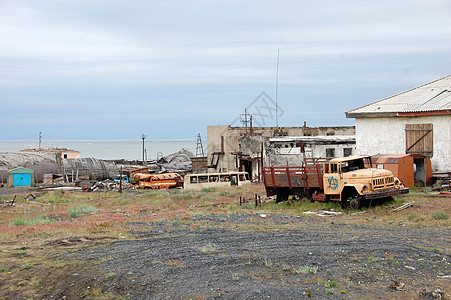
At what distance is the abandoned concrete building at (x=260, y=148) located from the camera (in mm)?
43406

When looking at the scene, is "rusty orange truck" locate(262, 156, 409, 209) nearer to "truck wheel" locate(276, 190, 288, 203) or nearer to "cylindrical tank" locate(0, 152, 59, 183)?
"truck wheel" locate(276, 190, 288, 203)

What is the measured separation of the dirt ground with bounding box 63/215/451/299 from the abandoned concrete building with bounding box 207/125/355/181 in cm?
2767

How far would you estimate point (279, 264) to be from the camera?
11102 mm

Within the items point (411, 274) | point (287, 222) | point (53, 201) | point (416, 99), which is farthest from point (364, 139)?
point (411, 274)

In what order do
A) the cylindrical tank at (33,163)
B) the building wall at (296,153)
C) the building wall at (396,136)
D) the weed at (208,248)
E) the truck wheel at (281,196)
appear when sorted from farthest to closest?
the cylindrical tank at (33,163) < the building wall at (296,153) < the building wall at (396,136) < the truck wheel at (281,196) < the weed at (208,248)

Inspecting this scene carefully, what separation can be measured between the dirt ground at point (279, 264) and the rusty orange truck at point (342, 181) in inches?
193

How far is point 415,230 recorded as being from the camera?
1573cm

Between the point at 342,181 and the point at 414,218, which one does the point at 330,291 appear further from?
the point at 342,181

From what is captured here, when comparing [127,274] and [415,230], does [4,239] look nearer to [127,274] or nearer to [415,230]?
[127,274]

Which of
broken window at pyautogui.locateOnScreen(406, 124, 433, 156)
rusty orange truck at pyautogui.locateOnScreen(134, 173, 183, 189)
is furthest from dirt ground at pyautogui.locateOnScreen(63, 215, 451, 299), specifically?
rusty orange truck at pyautogui.locateOnScreen(134, 173, 183, 189)

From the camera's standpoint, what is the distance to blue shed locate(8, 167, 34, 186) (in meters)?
53.8

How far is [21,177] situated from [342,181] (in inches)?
1675

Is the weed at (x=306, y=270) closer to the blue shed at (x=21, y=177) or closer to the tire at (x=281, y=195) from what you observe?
the tire at (x=281, y=195)

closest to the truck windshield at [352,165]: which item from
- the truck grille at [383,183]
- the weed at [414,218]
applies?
the truck grille at [383,183]
